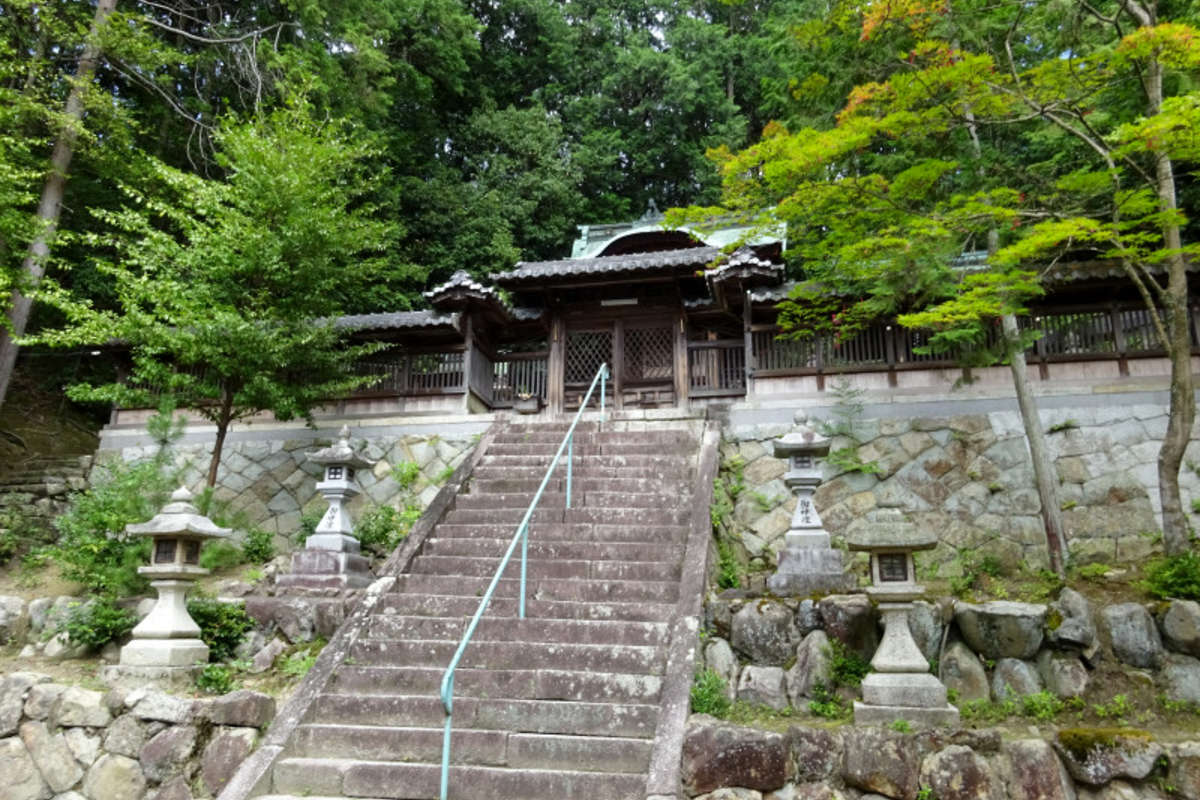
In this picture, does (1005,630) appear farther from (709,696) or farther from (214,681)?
(214,681)

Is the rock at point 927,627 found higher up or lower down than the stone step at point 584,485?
lower down

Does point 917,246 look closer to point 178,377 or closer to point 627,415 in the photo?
point 627,415

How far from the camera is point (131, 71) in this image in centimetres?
1388

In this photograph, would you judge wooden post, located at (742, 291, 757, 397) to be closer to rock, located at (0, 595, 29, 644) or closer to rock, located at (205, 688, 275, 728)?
rock, located at (205, 688, 275, 728)

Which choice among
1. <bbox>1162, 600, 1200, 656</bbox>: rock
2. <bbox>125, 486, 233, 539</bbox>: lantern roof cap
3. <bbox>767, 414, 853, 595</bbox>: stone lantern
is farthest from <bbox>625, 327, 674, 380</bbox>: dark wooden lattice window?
<bbox>1162, 600, 1200, 656</bbox>: rock

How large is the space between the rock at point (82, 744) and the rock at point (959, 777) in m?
6.61

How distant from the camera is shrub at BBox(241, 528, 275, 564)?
1066cm

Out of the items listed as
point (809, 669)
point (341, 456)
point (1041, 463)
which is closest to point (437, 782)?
point (809, 669)

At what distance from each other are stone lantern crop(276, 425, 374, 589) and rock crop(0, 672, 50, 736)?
2.35 m

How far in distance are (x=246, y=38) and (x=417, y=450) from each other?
8622 millimetres

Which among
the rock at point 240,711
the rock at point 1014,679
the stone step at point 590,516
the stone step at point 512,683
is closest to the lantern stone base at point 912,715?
the rock at point 1014,679

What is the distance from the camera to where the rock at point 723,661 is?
256 inches

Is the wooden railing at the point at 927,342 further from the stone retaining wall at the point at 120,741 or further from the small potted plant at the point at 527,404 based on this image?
the stone retaining wall at the point at 120,741

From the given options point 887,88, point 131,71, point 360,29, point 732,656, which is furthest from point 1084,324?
point 131,71
